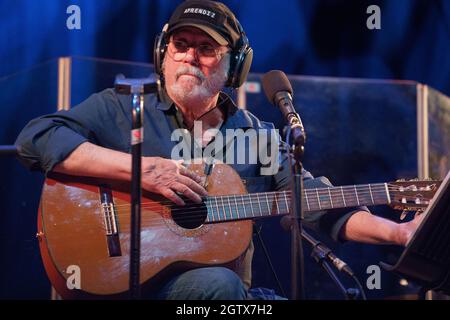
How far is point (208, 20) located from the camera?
2639 millimetres

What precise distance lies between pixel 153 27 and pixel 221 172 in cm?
161

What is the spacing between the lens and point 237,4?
400cm

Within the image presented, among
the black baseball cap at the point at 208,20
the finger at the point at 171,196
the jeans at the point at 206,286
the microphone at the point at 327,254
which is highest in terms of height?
the black baseball cap at the point at 208,20

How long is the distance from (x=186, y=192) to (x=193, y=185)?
2.0 inches

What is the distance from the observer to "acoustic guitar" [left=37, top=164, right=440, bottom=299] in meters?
2.34

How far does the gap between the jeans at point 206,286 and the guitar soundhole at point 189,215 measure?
0.81ft

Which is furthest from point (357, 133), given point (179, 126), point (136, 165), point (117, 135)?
point (136, 165)

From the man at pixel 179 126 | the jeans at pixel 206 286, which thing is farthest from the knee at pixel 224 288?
the man at pixel 179 126

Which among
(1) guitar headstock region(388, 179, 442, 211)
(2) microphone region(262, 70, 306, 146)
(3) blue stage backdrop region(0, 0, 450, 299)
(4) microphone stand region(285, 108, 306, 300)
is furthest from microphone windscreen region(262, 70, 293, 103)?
(3) blue stage backdrop region(0, 0, 450, 299)

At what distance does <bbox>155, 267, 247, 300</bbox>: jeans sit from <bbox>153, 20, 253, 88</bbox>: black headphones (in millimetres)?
917

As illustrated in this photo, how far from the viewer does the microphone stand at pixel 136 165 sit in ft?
5.77

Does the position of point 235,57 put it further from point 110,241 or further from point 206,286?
point 206,286

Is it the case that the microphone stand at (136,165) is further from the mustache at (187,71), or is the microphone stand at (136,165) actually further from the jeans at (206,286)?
the mustache at (187,71)
